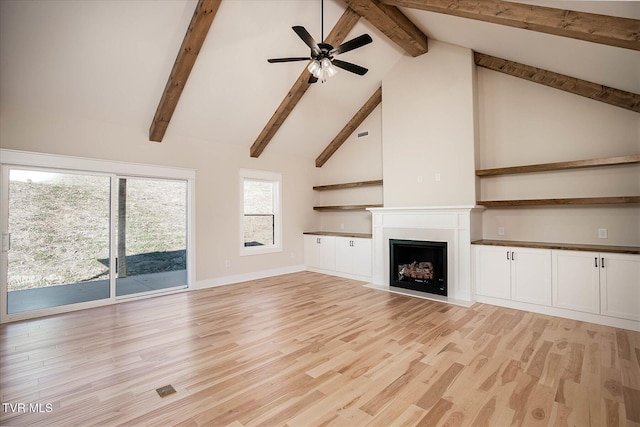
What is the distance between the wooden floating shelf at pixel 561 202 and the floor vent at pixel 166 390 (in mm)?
4544

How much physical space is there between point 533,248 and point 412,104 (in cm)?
302

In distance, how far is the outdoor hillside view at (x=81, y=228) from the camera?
392cm

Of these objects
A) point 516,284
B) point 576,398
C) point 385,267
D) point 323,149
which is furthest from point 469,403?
point 323,149

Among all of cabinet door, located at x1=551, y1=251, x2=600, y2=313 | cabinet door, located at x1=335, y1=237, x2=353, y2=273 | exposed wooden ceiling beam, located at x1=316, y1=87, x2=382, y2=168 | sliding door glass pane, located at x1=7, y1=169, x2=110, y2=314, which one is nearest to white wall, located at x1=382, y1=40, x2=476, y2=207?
exposed wooden ceiling beam, located at x1=316, y1=87, x2=382, y2=168

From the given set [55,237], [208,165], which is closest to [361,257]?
[208,165]

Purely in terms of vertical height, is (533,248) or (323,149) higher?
(323,149)

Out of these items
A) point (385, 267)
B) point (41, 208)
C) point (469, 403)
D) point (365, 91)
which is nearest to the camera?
point (469, 403)

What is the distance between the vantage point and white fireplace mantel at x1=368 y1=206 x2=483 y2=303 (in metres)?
4.50

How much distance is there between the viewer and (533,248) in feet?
12.9

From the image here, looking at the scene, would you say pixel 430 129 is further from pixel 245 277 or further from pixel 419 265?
pixel 245 277

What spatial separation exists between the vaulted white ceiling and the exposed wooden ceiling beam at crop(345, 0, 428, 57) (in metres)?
0.17

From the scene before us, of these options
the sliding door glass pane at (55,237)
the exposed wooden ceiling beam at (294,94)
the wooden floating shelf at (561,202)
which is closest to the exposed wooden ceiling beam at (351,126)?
the exposed wooden ceiling beam at (294,94)

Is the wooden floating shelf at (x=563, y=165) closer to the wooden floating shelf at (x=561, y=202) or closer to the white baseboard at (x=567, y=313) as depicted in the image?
the wooden floating shelf at (x=561, y=202)

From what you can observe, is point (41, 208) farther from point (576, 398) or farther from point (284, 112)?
point (576, 398)
